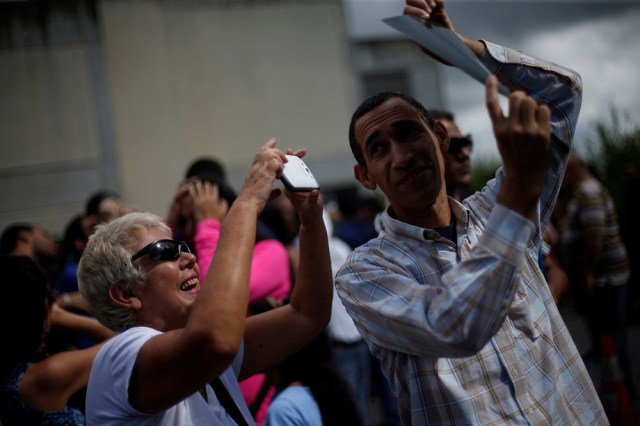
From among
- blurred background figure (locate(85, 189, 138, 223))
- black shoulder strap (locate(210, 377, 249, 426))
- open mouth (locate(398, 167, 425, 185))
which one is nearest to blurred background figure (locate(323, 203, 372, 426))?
blurred background figure (locate(85, 189, 138, 223))

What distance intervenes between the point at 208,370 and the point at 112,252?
0.59 metres

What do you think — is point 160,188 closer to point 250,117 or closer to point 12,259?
point 250,117

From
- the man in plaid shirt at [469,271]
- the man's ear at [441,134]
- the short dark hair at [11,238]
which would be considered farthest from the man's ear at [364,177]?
the short dark hair at [11,238]

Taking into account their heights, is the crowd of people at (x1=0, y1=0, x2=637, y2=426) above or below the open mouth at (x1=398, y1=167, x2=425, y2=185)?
below

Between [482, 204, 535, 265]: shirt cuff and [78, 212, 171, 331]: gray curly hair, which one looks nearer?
[482, 204, 535, 265]: shirt cuff

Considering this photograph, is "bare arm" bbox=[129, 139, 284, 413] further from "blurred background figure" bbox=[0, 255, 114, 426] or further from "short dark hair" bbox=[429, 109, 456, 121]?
"short dark hair" bbox=[429, 109, 456, 121]

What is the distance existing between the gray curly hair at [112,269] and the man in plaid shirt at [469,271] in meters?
0.63

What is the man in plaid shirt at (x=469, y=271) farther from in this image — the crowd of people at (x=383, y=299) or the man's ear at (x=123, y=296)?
the man's ear at (x=123, y=296)

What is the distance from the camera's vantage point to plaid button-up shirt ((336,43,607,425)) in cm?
136

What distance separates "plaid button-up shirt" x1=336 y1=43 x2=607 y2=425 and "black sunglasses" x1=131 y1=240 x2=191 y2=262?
501 millimetres

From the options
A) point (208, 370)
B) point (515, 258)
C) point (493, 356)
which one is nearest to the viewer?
point (515, 258)

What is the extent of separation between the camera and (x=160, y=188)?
16906mm

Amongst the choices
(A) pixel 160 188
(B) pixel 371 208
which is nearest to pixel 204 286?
(B) pixel 371 208

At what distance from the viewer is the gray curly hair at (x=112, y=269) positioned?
189 centimetres
